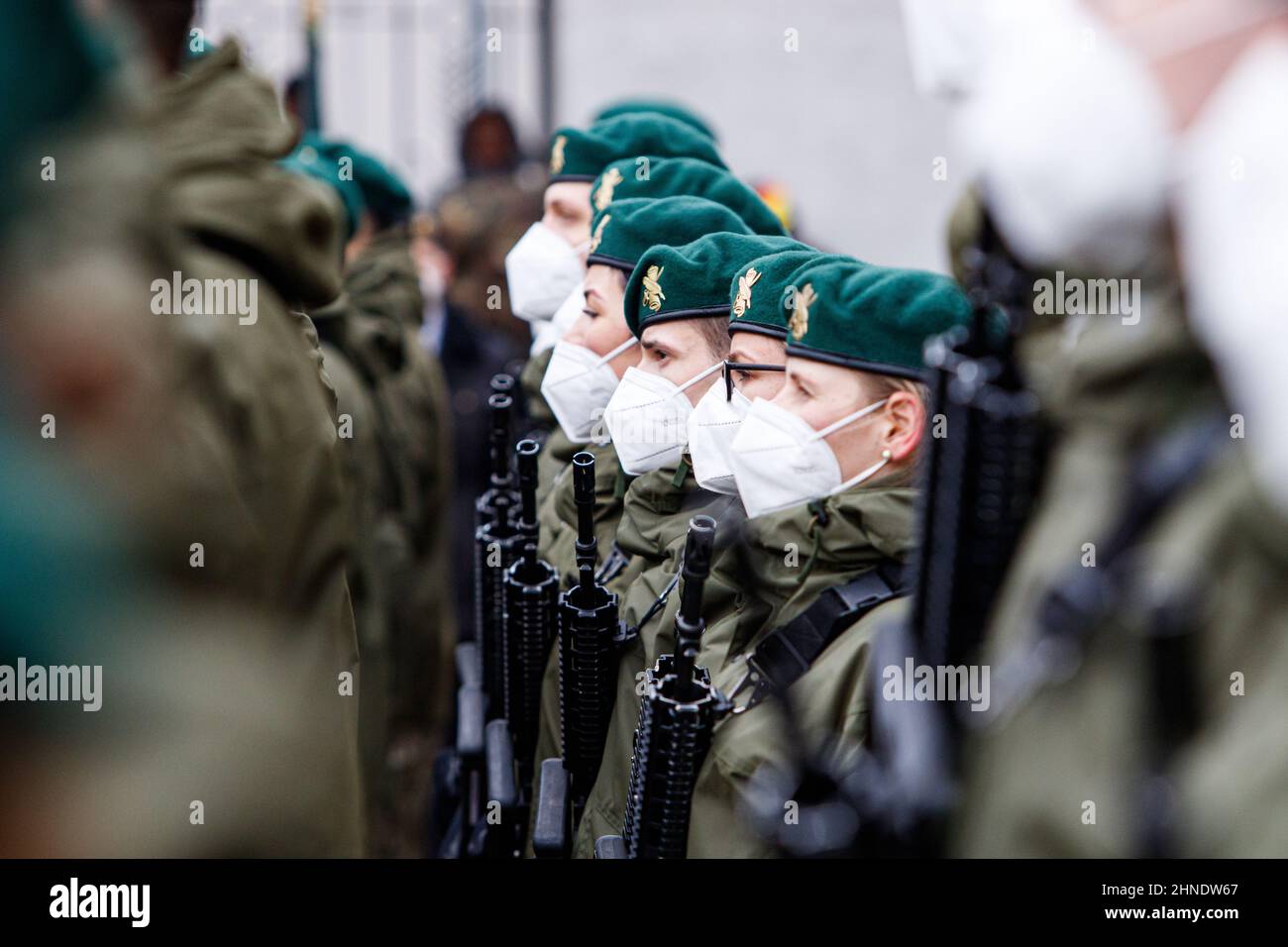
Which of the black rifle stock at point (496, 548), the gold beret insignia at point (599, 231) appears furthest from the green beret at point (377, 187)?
the gold beret insignia at point (599, 231)

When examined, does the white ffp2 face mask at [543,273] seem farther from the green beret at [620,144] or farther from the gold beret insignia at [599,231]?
the gold beret insignia at [599,231]

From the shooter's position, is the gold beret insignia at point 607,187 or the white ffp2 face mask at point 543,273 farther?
the white ffp2 face mask at point 543,273

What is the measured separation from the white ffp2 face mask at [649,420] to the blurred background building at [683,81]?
5329 mm

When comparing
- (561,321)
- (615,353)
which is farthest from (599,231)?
(561,321)

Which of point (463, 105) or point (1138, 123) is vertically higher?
point (463, 105)

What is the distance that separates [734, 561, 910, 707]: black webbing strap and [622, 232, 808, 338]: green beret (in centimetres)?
92

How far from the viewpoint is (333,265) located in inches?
91.2

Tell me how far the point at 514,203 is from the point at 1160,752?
6.62m

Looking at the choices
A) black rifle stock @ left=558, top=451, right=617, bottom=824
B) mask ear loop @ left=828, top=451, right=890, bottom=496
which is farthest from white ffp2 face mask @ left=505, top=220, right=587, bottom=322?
mask ear loop @ left=828, top=451, right=890, bottom=496

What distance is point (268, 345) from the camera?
6.70 ft

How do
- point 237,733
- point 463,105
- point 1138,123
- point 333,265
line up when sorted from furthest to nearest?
point 463,105 → point 333,265 → point 1138,123 → point 237,733

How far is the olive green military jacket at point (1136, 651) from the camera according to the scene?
118cm
